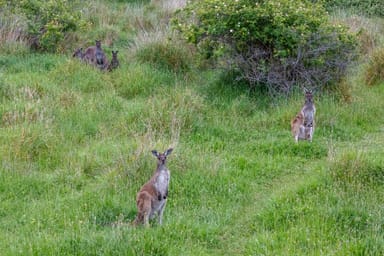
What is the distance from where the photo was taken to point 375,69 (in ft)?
49.0

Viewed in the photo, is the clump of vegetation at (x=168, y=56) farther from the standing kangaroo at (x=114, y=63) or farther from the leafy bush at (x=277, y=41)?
the leafy bush at (x=277, y=41)

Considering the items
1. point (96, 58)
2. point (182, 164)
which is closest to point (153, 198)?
point (182, 164)

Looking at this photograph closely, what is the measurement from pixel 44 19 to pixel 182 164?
926 centimetres

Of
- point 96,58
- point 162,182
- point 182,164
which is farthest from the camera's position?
point 96,58

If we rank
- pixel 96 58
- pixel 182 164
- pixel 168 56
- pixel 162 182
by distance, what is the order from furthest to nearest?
pixel 96 58 < pixel 168 56 < pixel 182 164 < pixel 162 182

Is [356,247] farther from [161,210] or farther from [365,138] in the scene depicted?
[365,138]

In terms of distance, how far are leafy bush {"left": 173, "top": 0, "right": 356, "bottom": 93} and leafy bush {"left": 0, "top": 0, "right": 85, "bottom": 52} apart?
4521 mm

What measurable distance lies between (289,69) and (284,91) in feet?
1.87

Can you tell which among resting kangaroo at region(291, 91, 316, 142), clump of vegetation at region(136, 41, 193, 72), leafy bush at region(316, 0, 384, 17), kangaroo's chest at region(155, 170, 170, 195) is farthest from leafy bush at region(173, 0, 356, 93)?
leafy bush at region(316, 0, 384, 17)

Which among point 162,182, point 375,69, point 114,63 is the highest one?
point 162,182

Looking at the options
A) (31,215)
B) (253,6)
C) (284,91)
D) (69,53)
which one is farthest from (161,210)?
(69,53)

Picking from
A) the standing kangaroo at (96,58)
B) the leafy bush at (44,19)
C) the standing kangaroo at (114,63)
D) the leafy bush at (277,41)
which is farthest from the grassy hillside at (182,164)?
the leafy bush at (44,19)

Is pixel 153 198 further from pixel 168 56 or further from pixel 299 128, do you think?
pixel 168 56

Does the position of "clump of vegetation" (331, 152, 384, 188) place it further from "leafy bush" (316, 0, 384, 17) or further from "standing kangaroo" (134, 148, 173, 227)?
"leafy bush" (316, 0, 384, 17)
